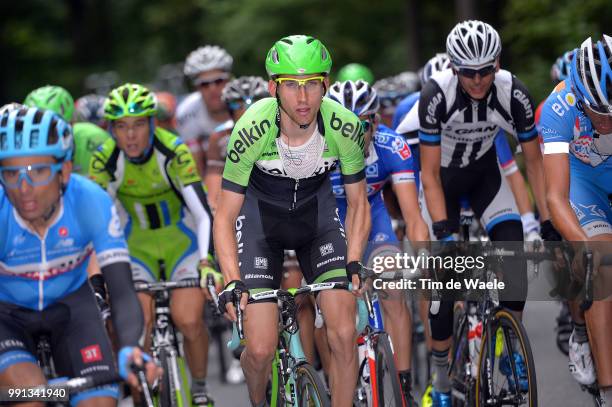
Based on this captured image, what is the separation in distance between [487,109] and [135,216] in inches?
107

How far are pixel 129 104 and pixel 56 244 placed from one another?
2.90 m

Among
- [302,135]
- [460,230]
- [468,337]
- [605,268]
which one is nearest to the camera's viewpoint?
[605,268]

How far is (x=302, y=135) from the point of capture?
6.80 meters

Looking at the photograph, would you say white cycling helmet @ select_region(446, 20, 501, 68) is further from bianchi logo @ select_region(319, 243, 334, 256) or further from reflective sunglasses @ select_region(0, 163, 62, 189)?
reflective sunglasses @ select_region(0, 163, 62, 189)

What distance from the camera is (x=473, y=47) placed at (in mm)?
7641

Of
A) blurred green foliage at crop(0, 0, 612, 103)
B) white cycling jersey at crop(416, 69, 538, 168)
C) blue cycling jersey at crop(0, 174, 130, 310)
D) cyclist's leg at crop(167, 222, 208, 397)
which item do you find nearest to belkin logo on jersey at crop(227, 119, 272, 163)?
blue cycling jersey at crop(0, 174, 130, 310)

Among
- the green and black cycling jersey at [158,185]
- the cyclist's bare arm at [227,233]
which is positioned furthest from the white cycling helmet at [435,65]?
the cyclist's bare arm at [227,233]

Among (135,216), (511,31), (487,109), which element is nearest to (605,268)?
(487,109)

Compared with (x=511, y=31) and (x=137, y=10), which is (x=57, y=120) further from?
(x=137, y=10)

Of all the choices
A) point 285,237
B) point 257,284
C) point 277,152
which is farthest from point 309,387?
point 277,152

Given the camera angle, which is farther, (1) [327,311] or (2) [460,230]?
(2) [460,230]

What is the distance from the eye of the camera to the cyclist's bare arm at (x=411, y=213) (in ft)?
25.0

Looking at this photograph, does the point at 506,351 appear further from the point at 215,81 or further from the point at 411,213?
the point at 215,81

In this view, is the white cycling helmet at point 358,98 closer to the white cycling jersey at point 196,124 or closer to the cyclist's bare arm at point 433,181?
the cyclist's bare arm at point 433,181
